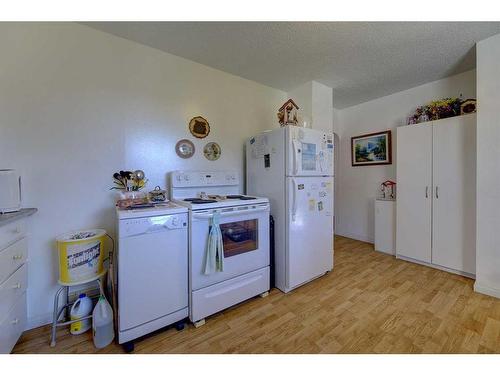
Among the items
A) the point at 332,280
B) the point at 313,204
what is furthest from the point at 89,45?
the point at 332,280

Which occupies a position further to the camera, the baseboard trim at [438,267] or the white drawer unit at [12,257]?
the baseboard trim at [438,267]

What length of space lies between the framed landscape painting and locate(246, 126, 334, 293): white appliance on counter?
1.56 m

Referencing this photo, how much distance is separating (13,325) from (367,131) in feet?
15.3

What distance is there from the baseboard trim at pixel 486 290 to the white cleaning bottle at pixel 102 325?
335 cm

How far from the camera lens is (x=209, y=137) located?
8.10 ft

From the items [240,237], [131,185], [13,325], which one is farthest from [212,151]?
[13,325]

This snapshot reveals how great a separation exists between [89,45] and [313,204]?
2613 mm

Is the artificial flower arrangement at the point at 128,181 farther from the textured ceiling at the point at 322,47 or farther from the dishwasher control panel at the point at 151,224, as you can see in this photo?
the textured ceiling at the point at 322,47

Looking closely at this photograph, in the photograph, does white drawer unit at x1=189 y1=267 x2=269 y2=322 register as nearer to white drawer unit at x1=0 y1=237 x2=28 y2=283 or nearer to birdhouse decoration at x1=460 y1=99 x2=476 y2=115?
white drawer unit at x1=0 y1=237 x2=28 y2=283

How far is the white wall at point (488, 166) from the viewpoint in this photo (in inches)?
76.3

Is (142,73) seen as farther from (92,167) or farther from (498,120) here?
(498,120)

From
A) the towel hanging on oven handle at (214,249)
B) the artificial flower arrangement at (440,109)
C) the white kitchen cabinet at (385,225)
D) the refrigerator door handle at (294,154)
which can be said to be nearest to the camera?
the towel hanging on oven handle at (214,249)

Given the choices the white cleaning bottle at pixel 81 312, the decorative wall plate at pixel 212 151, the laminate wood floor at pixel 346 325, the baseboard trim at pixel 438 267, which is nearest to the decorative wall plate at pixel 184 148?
the decorative wall plate at pixel 212 151
